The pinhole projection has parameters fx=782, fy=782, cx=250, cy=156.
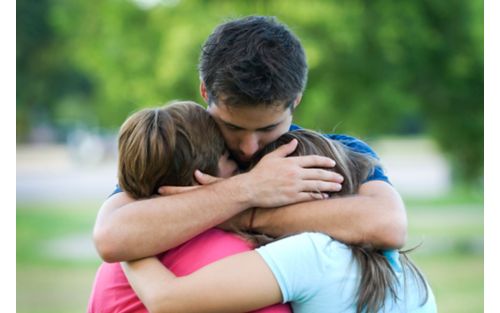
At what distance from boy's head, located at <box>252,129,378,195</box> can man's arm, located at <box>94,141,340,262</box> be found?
0.04m

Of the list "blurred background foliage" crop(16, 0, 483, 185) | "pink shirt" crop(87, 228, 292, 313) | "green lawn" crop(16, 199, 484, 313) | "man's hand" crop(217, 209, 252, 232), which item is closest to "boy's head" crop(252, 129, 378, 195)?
"man's hand" crop(217, 209, 252, 232)

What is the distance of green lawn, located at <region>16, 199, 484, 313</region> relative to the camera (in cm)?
1366

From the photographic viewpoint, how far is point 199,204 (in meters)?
2.43

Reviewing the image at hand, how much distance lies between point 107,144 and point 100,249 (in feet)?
101

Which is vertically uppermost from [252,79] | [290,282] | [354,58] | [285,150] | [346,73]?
[252,79]

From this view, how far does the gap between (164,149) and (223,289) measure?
0.49m

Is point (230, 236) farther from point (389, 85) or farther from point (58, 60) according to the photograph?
point (58, 60)

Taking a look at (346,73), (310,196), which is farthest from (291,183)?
(346,73)

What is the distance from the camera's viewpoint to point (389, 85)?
14.5 metres

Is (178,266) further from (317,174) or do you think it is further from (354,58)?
(354,58)

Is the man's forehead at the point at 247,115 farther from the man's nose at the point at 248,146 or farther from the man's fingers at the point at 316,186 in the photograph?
the man's fingers at the point at 316,186

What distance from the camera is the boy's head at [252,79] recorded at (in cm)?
267

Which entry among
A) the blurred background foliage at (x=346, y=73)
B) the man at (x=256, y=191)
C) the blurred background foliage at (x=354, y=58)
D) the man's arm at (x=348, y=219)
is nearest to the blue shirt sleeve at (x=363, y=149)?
the man at (x=256, y=191)

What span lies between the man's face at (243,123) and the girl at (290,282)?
0.48 metres
